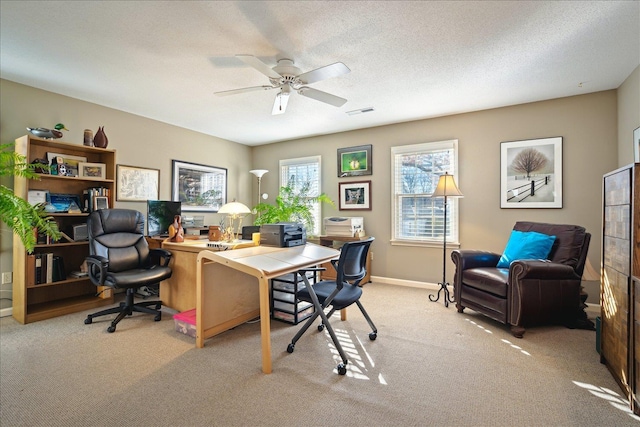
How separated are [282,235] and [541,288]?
242 centimetres

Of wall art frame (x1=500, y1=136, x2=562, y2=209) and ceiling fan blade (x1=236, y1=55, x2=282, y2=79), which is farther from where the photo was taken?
wall art frame (x1=500, y1=136, x2=562, y2=209)

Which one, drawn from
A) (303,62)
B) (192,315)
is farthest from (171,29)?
(192,315)

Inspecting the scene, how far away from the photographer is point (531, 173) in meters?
3.71

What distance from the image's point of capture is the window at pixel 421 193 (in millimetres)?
4250

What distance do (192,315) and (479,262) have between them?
3.06m

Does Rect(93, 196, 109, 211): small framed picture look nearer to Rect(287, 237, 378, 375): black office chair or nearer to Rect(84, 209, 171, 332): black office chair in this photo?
Rect(84, 209, 171, 332): black office chair

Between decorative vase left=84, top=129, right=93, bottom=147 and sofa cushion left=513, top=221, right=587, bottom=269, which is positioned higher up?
decorative vase left=84, top=129, right=93, bottom=147

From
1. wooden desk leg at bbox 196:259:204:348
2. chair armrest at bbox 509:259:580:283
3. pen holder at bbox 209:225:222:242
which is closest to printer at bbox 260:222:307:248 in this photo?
Answer: pen holder at bbox 209:225:222:242

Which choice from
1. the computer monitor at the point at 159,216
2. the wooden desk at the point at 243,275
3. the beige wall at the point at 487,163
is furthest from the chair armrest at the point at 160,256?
the beige wall at the point at 487,163

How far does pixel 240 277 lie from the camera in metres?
2.94

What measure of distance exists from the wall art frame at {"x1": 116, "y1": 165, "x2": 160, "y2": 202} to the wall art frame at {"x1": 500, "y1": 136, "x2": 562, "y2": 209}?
15.9ft

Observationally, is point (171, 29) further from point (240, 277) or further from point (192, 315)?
point (192, 315)

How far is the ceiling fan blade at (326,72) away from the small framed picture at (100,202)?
2782 millimetres

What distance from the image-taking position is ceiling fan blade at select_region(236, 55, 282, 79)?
2190 mm
